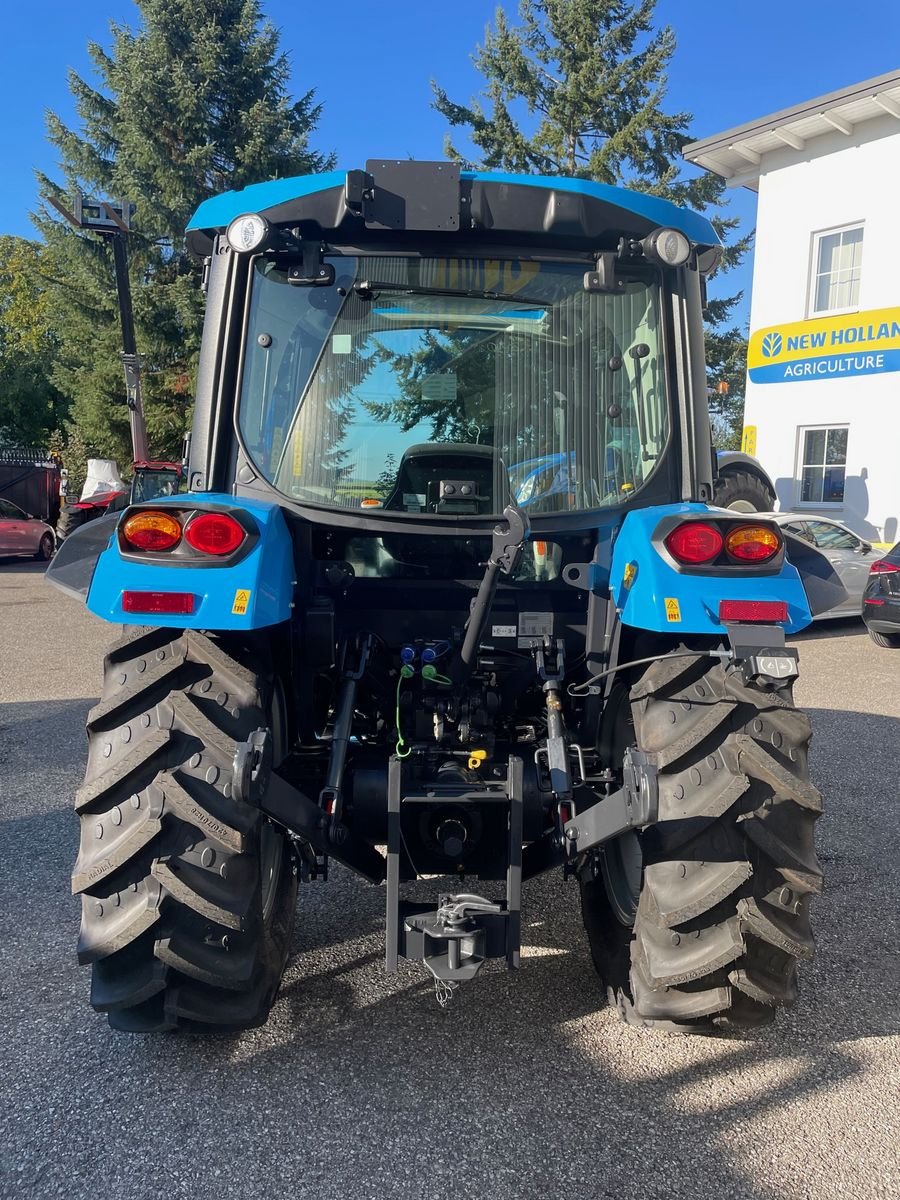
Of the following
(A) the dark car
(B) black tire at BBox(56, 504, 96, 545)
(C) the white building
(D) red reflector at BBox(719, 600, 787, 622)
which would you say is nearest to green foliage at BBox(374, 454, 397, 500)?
(D) red reflector at BBox(719, 600, 787, 622)

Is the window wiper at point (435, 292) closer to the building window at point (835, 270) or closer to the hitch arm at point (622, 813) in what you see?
the hitch arm at point (622, 813)

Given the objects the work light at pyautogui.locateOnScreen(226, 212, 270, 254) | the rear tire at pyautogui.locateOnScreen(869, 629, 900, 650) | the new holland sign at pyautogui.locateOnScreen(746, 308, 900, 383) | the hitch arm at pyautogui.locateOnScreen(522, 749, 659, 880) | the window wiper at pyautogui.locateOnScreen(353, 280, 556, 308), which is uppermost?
the new holland sign at pyautogui.locateOnScreen(746, 308, 900, 383)

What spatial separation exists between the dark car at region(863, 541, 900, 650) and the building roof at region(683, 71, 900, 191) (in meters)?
8.33

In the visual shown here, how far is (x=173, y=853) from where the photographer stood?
8.07ft

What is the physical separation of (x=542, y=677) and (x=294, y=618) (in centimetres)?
83

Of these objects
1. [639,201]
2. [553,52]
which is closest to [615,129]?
[553,52]

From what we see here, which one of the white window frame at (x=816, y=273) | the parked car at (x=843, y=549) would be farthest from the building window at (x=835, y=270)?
the parked car at (x=843, y=549)

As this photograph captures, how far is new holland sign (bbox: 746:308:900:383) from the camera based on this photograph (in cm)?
1527

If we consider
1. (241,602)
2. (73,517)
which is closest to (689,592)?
(241,602)

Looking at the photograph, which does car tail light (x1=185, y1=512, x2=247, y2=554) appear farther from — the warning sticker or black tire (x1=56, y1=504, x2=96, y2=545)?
black tire (x1=56, y1=504, x2=96, y2=545)

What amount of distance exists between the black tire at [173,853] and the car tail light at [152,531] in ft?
0.99

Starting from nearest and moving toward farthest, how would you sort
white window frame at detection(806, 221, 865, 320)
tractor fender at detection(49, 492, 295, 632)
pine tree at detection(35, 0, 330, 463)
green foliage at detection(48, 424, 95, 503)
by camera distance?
tractor fender at detection(49, 492, 295, 632), white window frame at detection(806, 221, 865, 320), pine tree at detection(35, 0, 330, 463), green foliage at detection(48, 424, 95, 503)

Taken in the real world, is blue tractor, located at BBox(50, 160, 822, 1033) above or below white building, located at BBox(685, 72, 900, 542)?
below

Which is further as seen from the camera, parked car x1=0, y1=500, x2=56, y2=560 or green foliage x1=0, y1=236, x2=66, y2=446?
green foliage x1=0, y1=236, x2=66, y2=446
